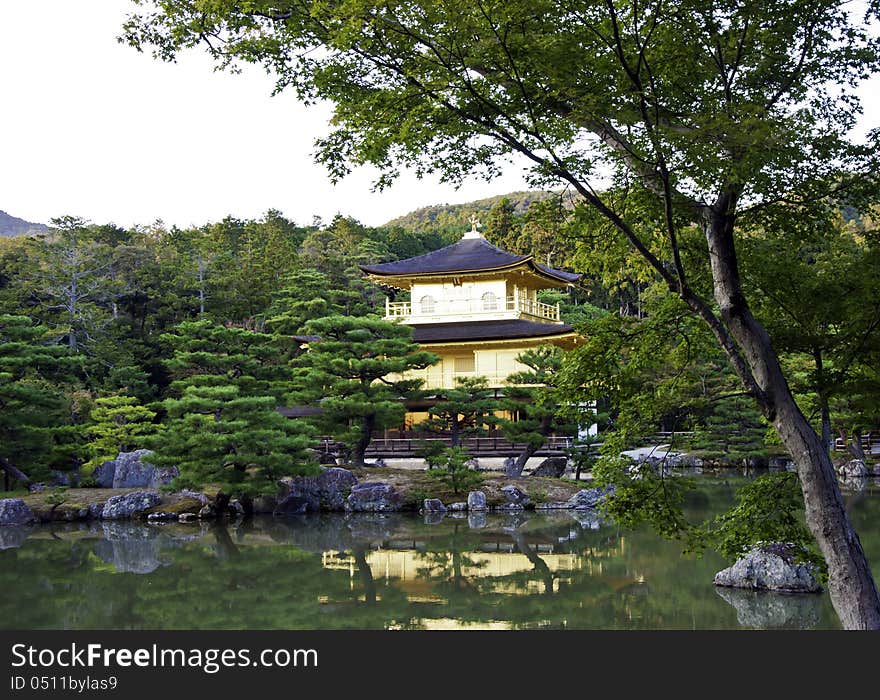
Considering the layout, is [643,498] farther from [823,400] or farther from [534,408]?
[534,408]

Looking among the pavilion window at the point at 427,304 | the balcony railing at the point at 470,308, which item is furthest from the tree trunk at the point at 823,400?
the pavilion window at the point at 427,304

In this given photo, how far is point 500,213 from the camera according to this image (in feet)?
130

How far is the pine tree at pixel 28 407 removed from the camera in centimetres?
1681

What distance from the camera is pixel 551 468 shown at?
20.4m

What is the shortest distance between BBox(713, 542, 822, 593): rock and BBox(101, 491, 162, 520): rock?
1068 cm

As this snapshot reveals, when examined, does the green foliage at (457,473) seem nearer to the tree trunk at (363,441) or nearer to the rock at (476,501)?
the rock at (476,501)

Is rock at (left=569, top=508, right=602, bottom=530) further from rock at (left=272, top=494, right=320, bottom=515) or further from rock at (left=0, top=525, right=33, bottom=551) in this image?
rock at (left=0, top=525, right=33, bottom=551)

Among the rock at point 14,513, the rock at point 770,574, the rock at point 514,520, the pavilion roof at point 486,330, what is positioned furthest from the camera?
the pavilion roof at point 486,330

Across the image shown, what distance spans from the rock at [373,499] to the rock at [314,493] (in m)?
0.17

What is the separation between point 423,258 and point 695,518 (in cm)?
1455

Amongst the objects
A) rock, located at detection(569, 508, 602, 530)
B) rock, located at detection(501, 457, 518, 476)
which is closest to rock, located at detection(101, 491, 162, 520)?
rock, located at detection(501, 457, 518, 476)

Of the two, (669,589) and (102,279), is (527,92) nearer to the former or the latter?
(669,589)

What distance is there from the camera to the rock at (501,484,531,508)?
17342 mm

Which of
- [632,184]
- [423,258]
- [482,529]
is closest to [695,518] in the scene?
[482,529]
